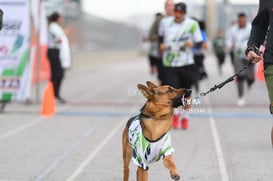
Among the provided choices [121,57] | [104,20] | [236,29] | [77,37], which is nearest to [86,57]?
[77,37]

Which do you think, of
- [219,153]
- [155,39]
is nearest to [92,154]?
[219,153]

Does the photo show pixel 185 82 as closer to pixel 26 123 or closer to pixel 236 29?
pixel 26 123

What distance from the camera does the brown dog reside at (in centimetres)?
572

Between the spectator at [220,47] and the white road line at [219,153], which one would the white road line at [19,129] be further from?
the spectator at [220,47]

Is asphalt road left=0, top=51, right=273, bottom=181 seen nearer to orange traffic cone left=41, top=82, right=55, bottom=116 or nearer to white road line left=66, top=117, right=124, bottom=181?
white road line left=66, top=117, right=124, bottom=181

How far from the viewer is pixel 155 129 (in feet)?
18.8

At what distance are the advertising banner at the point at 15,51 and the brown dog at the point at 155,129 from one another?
783cm

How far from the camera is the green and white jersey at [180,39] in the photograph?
10648mm

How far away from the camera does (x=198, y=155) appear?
27.7 feet

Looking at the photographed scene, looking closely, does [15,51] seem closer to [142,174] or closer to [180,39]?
[180,39]

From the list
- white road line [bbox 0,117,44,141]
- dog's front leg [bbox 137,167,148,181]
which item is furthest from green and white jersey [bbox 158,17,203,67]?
dog's front leg [bbox 137,167,148,181]

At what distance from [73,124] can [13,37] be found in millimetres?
2827

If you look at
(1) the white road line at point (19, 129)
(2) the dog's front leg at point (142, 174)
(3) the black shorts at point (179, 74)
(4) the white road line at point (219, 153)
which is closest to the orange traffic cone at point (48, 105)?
(1) the white road line at point (19, 129)

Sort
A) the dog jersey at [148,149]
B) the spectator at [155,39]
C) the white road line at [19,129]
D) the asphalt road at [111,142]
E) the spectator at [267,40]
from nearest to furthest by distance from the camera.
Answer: the dog jersey at [148,149]
the spectator at [267,40]
the asphalt road at [111,142]
the white road line at [19,129]
the spectator at [155,39]
